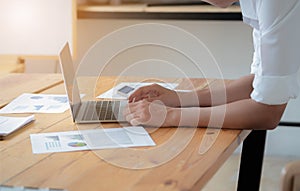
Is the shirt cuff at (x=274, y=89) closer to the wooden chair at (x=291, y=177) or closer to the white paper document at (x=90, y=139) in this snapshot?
the wooden chair at (x=291, y=177)

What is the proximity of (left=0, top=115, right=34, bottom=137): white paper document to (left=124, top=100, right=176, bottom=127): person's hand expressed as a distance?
263 mm

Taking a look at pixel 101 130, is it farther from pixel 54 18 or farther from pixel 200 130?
pixel 54 18

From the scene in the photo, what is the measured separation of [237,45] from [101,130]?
2.01m

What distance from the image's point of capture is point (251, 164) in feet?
5.74

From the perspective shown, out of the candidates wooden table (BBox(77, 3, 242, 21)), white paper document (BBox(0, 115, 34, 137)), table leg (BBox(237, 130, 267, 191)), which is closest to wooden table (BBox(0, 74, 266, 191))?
white paper document (BBox(0, 115, 34, 137))

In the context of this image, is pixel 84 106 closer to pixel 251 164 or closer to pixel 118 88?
pixel 118 88

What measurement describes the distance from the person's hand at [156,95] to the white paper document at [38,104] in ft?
0.68

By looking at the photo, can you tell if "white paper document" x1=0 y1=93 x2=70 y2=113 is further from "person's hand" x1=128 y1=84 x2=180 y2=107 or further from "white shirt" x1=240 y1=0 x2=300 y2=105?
"white shirt" x1=240 y1=0 x2=300 y2=105

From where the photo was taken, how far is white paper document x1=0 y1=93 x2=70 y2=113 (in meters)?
1.54

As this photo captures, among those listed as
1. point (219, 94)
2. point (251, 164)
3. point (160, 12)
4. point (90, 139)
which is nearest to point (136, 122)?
point (90, 139)

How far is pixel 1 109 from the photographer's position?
155 cm

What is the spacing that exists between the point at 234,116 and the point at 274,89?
0.40ft

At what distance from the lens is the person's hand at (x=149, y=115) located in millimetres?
1355

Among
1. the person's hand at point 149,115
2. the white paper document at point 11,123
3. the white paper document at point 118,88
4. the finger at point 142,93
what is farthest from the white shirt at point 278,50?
the white paper document at point 11,123
